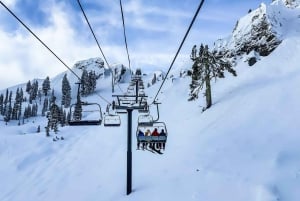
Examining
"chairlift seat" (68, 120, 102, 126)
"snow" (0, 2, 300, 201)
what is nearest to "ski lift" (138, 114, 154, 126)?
"chairlift seat" (68, 120, 102, 126)

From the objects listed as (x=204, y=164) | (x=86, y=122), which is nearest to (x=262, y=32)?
(x=204, y=164)

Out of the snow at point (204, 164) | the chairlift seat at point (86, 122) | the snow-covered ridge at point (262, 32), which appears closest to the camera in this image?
the snow at point (204, 164)

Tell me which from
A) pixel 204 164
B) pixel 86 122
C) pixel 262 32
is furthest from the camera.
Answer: pixel 262 32

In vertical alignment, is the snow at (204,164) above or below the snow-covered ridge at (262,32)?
below

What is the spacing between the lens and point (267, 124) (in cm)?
1667

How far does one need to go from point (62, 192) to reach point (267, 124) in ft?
45.1

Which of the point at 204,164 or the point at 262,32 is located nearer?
the point at 204,164

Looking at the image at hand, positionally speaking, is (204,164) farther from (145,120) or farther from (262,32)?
(262,32)

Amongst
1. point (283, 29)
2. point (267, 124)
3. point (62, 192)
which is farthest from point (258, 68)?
point (62, 192)

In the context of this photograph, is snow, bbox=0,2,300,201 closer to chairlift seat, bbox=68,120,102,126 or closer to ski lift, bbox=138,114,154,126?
ski lift, bbox=138,114,154,126

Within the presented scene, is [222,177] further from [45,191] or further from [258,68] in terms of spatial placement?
[258,68]

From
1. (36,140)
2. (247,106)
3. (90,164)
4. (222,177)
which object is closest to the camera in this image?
(222,177)

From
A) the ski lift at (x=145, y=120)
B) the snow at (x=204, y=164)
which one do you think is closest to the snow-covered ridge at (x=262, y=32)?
the snow at (x=204, y=164)

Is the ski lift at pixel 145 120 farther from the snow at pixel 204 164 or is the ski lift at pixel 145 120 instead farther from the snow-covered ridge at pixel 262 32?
the snow-covered ridge at pixel 262 32
